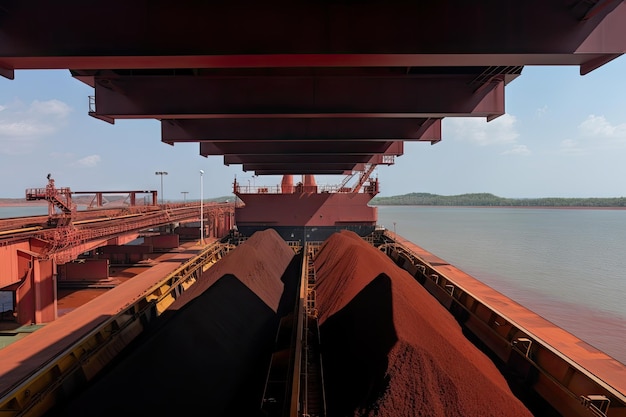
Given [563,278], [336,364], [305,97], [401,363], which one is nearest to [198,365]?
[336,364]

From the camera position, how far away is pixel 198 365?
5.58 m

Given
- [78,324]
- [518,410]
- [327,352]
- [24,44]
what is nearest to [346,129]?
[327,352]

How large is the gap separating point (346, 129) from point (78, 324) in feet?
40.8

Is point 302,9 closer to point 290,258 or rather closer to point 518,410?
point 518,410

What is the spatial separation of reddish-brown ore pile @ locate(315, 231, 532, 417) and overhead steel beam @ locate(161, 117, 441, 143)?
581cm

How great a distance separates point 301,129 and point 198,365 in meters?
8.16

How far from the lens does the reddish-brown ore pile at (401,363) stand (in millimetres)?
3873

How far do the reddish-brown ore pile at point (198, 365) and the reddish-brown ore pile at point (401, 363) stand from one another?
1518mm

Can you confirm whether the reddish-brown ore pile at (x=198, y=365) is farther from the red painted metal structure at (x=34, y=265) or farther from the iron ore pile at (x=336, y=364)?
the red painted metal structure at (x=34, y=265)

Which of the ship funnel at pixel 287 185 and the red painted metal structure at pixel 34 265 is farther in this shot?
the ship funnel at pixel 287 185

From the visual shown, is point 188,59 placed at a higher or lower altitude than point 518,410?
higher

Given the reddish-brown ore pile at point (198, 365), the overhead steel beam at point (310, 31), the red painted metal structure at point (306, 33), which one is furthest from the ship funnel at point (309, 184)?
the overhead steel beam at point (310, 31)

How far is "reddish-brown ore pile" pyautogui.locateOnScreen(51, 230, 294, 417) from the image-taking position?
4.59 meters

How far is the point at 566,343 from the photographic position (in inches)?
459
